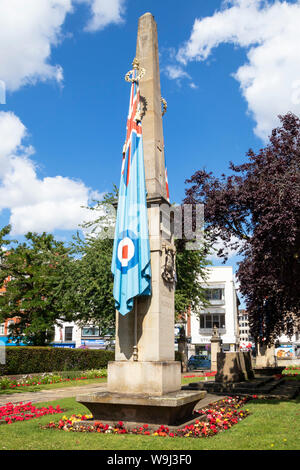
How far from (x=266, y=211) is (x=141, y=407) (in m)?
7.00

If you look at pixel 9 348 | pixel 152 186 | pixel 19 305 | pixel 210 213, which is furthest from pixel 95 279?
pixel 152 186

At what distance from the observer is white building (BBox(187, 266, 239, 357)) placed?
57125 millimetres

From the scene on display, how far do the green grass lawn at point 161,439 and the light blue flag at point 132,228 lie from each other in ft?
7.94

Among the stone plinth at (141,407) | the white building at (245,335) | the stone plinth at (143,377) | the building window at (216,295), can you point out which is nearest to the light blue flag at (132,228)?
the stone plinth at (143,377)

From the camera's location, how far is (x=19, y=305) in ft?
98.2

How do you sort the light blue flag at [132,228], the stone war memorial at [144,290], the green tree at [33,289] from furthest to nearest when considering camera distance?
the green tree at [33,289] → the light blue flag at [132,228] → the stone war memorial at [144,290]

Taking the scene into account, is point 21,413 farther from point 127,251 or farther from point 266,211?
point 266,211

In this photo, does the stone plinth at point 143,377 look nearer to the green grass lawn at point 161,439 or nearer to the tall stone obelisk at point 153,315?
the tall stone obelisk at point 153,315

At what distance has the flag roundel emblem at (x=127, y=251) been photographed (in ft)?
26.8

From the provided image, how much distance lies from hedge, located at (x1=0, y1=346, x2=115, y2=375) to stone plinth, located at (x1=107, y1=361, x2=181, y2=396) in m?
14.3

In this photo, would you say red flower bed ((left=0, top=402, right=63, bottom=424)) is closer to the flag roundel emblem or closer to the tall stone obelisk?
the tall stone obelisk

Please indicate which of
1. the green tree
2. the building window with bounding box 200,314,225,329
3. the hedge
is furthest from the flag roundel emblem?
the building window with bounding box 200,314,225,329

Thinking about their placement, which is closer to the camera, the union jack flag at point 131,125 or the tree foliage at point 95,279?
the union jack flag at point 131,125

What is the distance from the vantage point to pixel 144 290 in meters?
7.89
